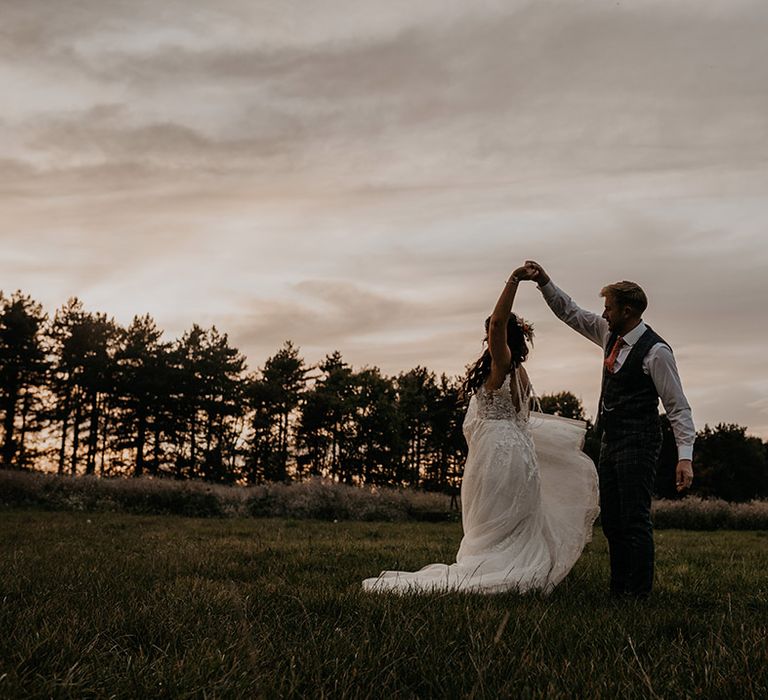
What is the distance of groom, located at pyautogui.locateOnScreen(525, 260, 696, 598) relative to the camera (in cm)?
561

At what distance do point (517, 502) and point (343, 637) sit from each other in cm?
340

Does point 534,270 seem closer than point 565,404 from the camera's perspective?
Yes

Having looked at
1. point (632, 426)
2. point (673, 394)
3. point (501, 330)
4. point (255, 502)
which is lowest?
point (255, 502)

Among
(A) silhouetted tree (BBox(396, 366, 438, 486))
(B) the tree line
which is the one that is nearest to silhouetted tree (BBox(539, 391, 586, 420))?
(B) the tree line

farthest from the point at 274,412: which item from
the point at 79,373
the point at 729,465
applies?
the point at 729,465

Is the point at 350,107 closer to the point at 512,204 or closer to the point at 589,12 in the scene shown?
the point at 512,204

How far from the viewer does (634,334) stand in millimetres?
5883

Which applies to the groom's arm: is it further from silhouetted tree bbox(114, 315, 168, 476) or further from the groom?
silhouetted tree bbox(114, 315, 168, 476)

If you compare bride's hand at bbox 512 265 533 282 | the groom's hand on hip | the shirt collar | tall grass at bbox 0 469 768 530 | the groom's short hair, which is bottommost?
tall grass at bbox 0 469 768 530

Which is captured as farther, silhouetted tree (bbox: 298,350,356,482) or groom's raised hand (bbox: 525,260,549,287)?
silhouetted tree (bbox: 298,350,356,482)

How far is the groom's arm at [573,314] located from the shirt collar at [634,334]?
57cm

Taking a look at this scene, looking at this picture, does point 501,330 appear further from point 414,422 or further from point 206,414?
point 414,422

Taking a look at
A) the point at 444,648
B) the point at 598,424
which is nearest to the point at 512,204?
the point at 598,424

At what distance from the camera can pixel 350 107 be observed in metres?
13.0
